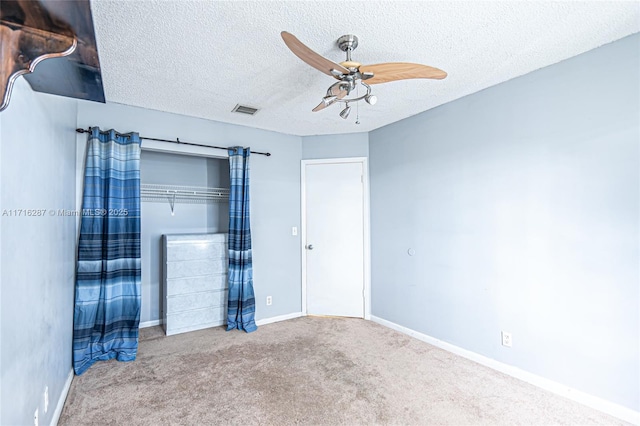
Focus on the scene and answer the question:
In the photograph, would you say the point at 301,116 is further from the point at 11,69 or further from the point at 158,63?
the point at 11,69

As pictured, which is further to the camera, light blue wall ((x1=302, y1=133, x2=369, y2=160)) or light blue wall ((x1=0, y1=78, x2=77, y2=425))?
light blue wall ((x1=302, y1=133, x2=369, y2=160))

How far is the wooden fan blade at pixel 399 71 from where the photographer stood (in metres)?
1.80

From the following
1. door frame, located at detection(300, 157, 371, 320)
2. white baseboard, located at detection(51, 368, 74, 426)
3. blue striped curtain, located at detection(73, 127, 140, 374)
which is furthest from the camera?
door frame, located at detection(300, 157, 371, 320)

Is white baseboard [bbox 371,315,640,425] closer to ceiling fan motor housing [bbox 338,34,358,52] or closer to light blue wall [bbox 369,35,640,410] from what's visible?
light blue wall [bbox 369,35,640,410]

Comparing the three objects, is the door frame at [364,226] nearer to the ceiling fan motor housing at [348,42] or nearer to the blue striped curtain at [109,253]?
the blue striped curtain at [109,253]

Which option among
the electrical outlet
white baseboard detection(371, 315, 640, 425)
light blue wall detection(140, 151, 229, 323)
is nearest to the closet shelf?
light blue wall detection(140, 151, 229, 323)

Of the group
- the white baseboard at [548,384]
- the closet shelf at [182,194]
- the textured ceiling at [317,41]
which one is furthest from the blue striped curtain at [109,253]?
the white baseboard at [548,384]

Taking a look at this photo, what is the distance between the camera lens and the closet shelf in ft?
12.4

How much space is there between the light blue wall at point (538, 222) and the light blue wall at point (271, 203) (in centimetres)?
141

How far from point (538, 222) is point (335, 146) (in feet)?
7.96

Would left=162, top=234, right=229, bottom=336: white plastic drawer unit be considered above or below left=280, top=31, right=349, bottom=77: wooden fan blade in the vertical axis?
below

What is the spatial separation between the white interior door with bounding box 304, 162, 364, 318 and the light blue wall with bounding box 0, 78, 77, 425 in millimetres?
2512

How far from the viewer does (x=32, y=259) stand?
1.54 m

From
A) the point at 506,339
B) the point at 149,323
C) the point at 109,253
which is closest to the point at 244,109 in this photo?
the point at 109,253
